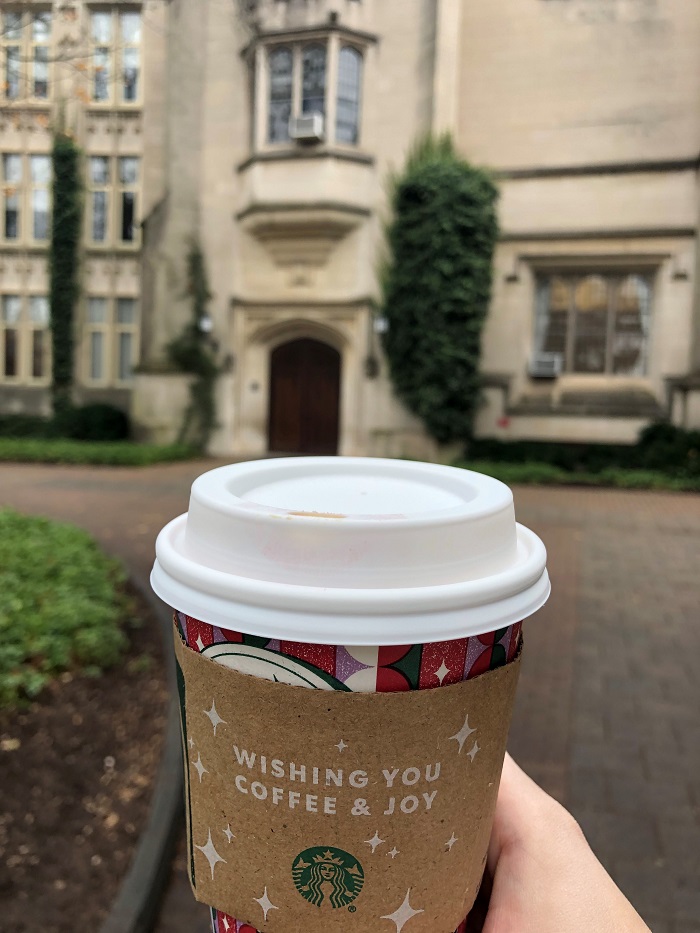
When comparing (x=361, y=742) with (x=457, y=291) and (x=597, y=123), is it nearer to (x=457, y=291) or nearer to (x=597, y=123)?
(x=457, y=291)

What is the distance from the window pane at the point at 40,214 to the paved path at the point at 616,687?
9.51m

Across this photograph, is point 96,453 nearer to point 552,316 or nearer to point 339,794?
point 552,316

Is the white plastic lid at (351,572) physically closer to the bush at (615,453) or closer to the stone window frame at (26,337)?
the bush at (615,453)

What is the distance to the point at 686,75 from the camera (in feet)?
35.9

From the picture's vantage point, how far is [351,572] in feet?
2.66

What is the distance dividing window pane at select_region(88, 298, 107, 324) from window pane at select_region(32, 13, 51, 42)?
11387 mm

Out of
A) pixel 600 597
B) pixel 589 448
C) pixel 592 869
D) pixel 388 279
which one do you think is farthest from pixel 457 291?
pixel 592 869

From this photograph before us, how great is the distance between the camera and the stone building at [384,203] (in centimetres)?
1119

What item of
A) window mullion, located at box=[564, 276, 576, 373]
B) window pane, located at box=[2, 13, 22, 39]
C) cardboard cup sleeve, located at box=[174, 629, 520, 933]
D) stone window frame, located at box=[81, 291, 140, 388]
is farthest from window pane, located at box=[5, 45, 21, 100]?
stone window frame, located at box=[81, 291, 140, 388]

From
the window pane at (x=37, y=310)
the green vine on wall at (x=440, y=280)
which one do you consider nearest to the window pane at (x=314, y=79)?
the green vine on wall at (x=440, y=280)

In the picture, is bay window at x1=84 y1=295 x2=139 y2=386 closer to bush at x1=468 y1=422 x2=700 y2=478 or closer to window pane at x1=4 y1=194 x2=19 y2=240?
window pane at x1=4 y1=194 x2=19 y2=240

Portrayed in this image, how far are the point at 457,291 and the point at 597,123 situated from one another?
3.92 m

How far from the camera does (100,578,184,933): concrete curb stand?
7.13 feet

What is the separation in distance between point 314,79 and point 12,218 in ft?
27.0
